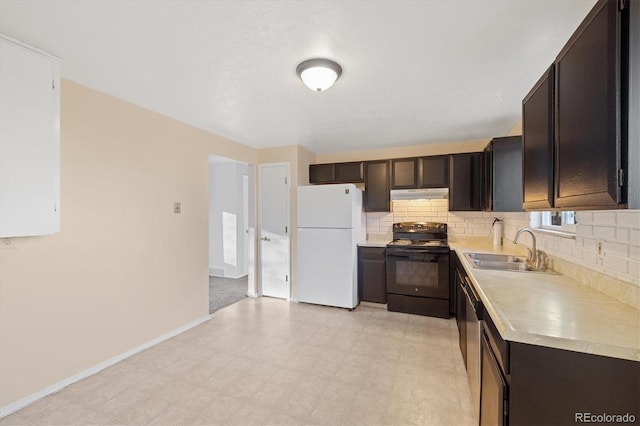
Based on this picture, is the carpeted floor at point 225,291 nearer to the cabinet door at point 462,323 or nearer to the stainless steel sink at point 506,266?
the cabinet door at point 462,323

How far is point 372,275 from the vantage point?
3.94m

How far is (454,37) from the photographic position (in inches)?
64.4

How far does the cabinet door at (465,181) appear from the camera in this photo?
371 centimetres

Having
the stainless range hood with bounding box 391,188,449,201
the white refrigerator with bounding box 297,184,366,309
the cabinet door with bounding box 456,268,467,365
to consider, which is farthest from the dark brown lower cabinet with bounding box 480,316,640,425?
the stainless range hood with bounding box 391,188,449,201

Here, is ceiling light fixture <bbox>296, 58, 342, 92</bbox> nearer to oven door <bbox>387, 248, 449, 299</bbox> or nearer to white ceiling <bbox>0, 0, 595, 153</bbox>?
white ceiling <bbox>0, 0, 595, 153</bbox>

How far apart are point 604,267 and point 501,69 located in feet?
4.74

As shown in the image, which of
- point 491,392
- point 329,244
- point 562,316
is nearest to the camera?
point 562,316

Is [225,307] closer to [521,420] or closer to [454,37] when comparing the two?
[521,420]

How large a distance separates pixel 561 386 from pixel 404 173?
3.32 m

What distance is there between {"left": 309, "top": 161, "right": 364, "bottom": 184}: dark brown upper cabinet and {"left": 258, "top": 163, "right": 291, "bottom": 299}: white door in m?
0.53

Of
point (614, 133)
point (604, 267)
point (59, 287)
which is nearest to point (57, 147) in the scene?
point (59, 287)

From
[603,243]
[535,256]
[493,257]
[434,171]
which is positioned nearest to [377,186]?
[434,171]

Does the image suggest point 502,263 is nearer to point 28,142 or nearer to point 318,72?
point 318,72

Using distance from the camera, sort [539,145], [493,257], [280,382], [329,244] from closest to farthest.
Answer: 1. [539,145]
2. [280,382]
3. [493,257]
4. [329,244]
